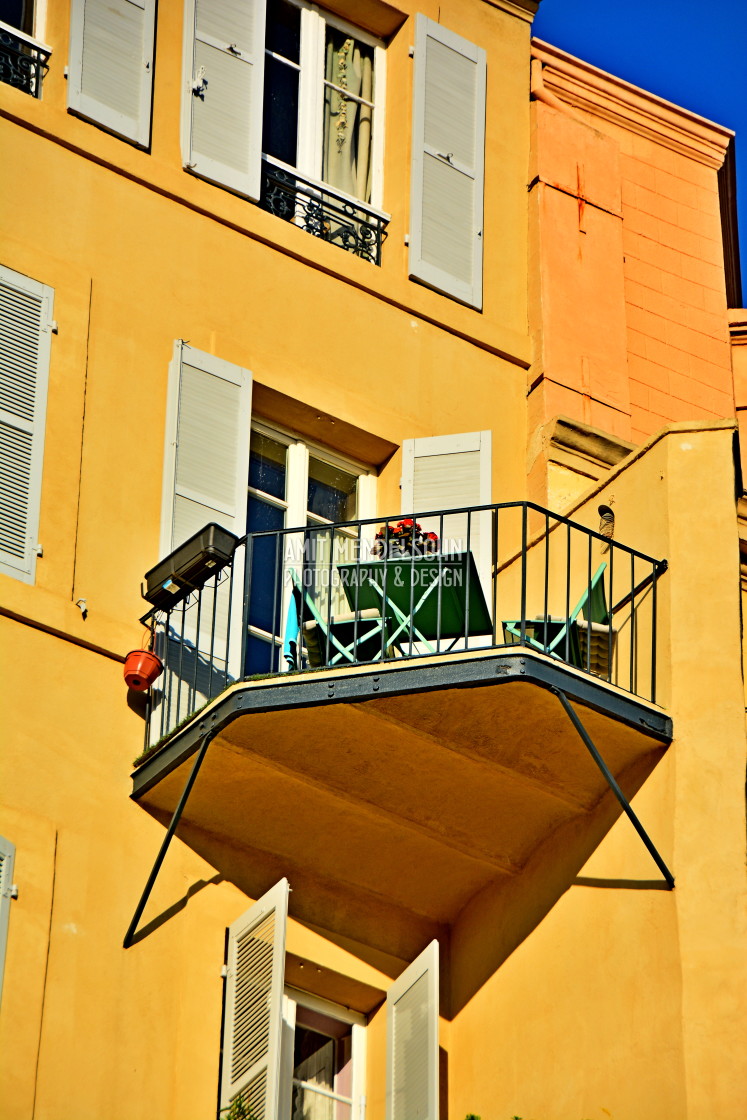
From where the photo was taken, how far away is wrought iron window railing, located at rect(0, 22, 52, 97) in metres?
11.6

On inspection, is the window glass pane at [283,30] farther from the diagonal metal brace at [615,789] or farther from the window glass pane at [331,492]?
the diagonal metal brace at [615,789]

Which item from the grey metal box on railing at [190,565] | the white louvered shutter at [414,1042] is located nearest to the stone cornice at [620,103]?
the grey metal box on railing at [190,565]

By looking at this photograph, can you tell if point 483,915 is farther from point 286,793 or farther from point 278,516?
point 278,516

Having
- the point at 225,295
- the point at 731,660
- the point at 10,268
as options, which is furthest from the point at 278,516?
the point at 731,660

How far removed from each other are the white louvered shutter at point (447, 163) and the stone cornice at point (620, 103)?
0.59 m

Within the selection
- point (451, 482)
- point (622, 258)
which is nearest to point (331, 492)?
point (451, 482)

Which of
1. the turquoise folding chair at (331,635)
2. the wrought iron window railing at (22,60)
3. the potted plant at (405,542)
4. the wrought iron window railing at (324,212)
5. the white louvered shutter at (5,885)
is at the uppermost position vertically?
the wrought iron window railing at (22,60)

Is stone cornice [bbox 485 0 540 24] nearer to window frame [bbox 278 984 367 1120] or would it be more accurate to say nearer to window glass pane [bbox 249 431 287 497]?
window glass pane [bbox 249 431 287 497]

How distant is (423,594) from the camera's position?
10273mm

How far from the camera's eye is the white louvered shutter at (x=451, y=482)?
1182 centimetres

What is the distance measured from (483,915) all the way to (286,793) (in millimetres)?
1216

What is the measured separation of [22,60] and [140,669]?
140 inches

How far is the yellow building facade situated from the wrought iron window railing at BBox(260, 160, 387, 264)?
0.9 inches

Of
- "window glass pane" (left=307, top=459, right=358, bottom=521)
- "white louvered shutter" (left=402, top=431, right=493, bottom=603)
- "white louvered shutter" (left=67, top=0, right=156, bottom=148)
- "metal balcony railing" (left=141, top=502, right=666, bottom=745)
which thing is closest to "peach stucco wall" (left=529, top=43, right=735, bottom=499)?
"white louvered shutter" (left=402, top=431, right=493, bottom=603)
